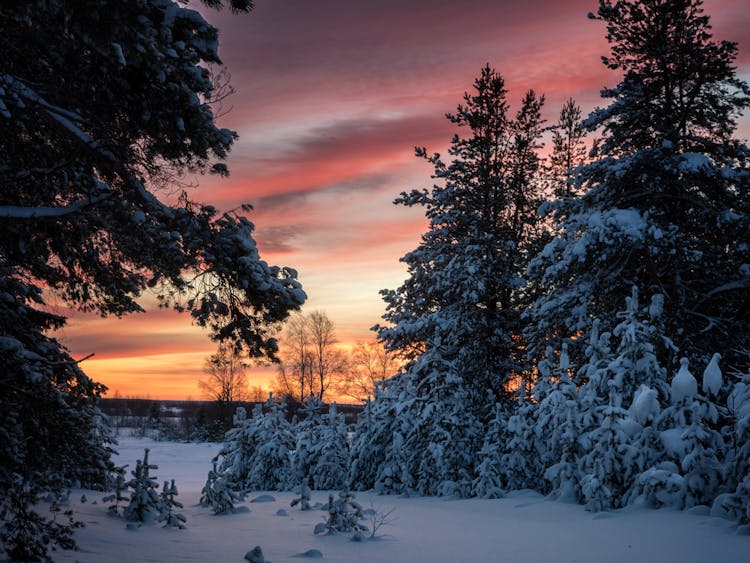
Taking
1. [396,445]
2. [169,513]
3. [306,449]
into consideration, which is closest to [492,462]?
[396,445]

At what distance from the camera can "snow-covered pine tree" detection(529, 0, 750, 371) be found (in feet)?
45.1

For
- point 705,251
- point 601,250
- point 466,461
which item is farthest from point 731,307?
point 466,461

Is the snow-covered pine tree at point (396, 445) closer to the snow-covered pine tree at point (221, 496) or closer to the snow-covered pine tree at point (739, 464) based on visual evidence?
the snow-covered pine tree at point (221, 496)

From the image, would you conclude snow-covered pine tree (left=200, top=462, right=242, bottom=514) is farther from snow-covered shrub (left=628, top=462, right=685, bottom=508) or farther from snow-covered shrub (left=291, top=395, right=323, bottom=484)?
snow-covered shrub (left=628, top=462, right=685, bottom=508)

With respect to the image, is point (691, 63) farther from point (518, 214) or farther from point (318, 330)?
point (318, 330)

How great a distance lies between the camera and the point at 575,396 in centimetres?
1157

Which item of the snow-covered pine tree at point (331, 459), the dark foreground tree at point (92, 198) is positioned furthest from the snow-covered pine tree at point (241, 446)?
the dark foreground tree at point (92, 198)

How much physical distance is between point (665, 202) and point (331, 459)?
11676mm

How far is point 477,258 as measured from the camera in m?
17.1

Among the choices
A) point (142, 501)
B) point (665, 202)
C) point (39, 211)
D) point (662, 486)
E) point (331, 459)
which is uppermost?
point (665, 202)

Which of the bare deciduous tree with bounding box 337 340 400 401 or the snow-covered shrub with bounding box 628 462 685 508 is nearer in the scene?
the snow-covered shrub with bounding box 628 462 685 508

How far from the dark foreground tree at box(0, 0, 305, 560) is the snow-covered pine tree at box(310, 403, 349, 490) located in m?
10.5

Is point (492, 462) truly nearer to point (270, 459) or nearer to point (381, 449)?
→ point (381, 449)

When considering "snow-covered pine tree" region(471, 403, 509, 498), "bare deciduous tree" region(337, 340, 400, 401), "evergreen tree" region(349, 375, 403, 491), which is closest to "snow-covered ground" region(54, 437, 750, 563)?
"snow-covered pine tree" region(471, 403, 509, 498)
